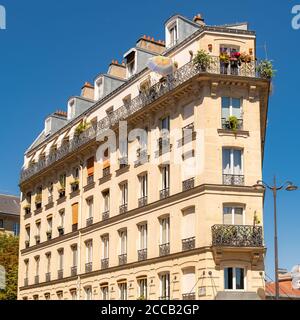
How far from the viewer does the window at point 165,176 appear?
3006cm

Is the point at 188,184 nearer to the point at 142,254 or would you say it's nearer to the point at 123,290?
the point at 142,254

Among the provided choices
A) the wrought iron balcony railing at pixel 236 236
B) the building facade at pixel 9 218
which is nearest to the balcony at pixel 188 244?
the wrought iron balcony railing at pixel 236 236

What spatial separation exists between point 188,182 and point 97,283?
9.47m

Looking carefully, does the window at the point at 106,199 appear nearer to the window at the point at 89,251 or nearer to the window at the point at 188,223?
the window at the point at 89,251

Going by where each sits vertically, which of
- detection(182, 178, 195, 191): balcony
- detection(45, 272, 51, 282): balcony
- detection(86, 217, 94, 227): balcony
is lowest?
detection(45, 272, 51, 282): balcony

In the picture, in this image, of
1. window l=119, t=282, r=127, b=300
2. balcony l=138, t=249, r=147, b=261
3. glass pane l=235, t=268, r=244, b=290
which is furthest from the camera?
window l=119, t=282, r=127, b=300

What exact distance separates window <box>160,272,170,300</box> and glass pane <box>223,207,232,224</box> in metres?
3.80

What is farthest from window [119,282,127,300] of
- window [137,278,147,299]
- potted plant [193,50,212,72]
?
potted plant [193,50,212,72]

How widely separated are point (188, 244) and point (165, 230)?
2.33 m

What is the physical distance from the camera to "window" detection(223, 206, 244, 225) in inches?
1069

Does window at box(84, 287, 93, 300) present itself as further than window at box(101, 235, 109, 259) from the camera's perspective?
Yes

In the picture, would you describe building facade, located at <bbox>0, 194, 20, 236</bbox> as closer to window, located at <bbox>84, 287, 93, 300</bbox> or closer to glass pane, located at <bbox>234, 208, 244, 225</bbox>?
window, located at <bbox>84, 287, 93, 300</bbox>

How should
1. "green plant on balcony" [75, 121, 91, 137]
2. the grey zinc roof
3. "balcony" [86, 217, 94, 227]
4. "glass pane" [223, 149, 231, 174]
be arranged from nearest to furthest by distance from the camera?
1. "glass pane" [223, 149, 231, 174]
2. "balcony" [86, 217, 94, 227]
3. "green plant on balcony" [75, 121, 91, 137]
4. the grey zinc roof

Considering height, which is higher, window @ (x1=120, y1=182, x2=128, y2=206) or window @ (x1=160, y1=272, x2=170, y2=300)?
window @ (x1=120, y1=182, x2=128, y2=206)
